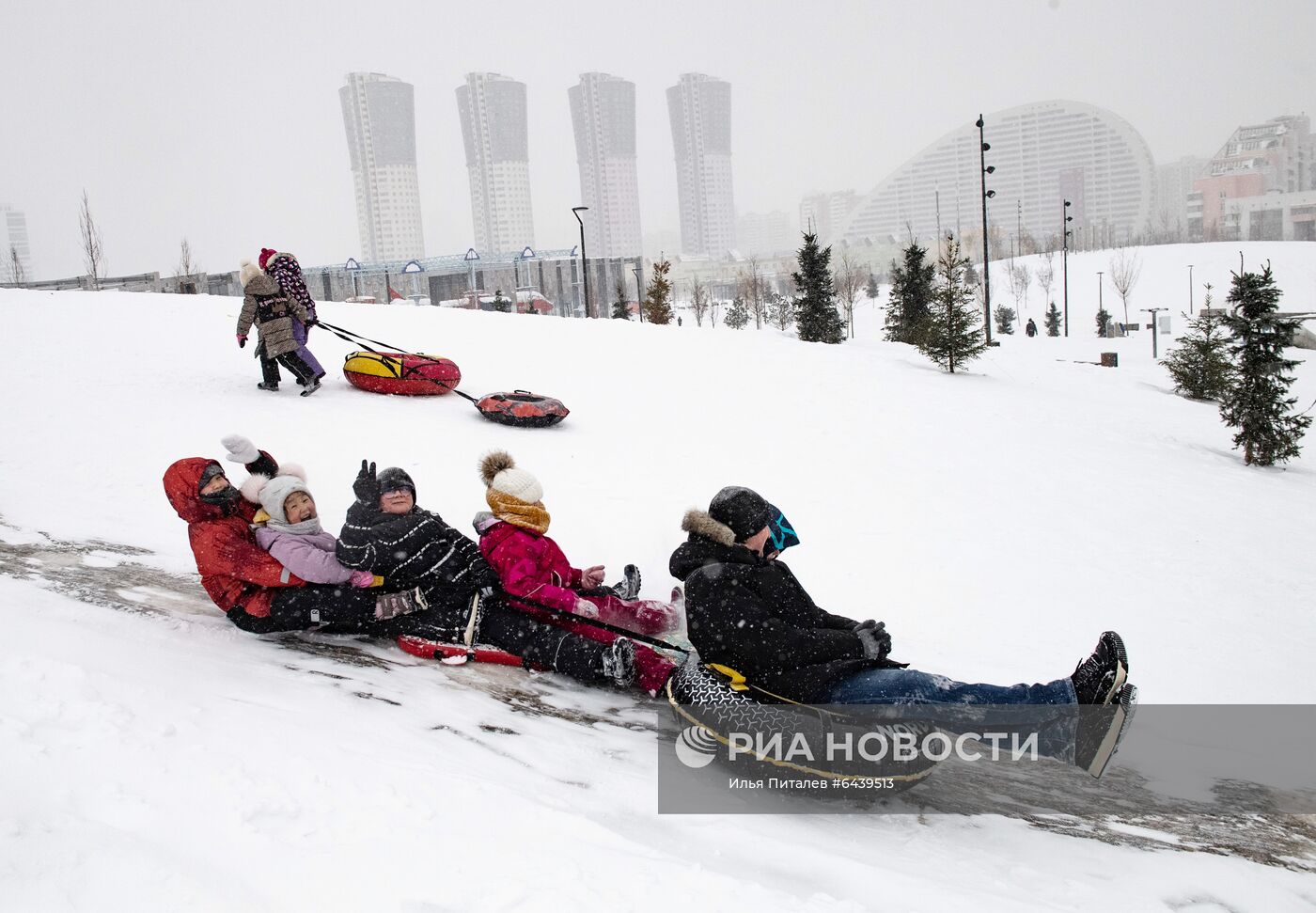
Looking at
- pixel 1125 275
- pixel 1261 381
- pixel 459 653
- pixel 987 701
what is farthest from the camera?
pixel 1125 275

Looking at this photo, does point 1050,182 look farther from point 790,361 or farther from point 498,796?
point 498,796

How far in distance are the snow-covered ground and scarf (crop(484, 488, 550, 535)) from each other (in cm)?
78

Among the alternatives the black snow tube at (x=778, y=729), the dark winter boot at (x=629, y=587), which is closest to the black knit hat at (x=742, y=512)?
the black snow tube at (x=778, y=729)

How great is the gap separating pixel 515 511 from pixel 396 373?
6.20 m

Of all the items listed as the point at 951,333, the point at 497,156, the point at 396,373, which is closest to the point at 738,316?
the point at 951,333

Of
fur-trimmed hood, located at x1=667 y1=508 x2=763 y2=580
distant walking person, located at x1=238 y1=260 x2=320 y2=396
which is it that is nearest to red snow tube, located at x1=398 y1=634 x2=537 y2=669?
fur-trimmed hood, located at x1=667 y1=508 x2=763 y2=580

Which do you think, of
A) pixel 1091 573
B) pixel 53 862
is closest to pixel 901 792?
pixel 53 862

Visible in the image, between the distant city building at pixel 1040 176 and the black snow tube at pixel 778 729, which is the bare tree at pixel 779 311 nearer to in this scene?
the black snow tube at pixel 778 729

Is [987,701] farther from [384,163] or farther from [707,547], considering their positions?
[384,163]

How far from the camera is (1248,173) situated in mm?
119125

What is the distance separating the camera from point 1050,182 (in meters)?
178

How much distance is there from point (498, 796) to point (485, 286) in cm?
5085

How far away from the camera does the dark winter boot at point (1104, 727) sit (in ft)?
9.85

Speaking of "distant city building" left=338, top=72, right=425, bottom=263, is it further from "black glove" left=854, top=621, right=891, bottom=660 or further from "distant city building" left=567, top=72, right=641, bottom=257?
"black glove" left=854, top=621, right=891, bottom=660
